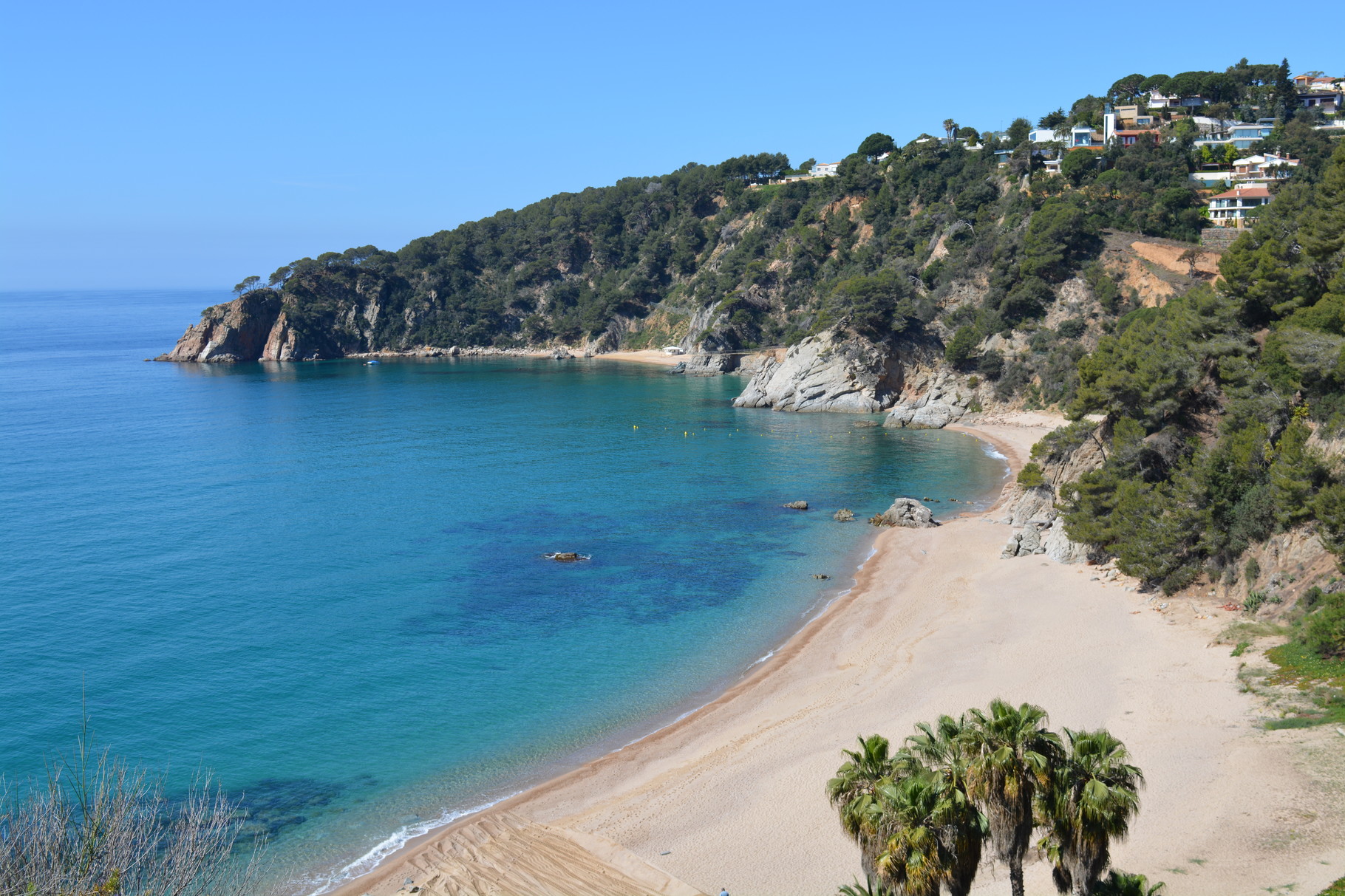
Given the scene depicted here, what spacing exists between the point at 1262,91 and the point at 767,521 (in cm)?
10046

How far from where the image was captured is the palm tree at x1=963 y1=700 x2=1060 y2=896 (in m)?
13.4

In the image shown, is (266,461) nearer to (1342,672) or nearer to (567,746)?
(567,746)

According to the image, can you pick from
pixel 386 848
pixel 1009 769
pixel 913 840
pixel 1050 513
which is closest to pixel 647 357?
pixel 1050 513

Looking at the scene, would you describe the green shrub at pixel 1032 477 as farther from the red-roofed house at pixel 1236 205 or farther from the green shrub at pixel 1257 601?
the red-roofed house at pixel 1236 205

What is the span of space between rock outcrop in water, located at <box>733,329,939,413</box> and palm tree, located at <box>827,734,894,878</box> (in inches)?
3128

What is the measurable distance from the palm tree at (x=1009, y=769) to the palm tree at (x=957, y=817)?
14 centimetres

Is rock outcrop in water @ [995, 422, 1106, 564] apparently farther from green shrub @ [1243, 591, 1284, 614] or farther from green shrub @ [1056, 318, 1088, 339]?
green shrub @ [1056, 318, 1088, 339]

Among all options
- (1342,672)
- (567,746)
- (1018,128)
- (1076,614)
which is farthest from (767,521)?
(1018,128)

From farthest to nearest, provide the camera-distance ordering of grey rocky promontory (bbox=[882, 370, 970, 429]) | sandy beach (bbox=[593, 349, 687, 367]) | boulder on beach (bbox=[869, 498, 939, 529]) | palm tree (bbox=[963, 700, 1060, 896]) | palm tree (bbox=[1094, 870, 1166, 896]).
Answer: sandy beach (bbox=[593, 349, 687, 367]), grey rocky promontory (bbox=[882, 370, 970, 429]), boulder on beach (bbox=[869, 498, 939, 529]), palm tree (bbox=[1094, 870, 1166, 896]), palm tree (bbox=[963, 700, 1060, 896])

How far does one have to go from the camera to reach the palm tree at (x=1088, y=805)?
1337 centimetres

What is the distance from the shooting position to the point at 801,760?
25.4m

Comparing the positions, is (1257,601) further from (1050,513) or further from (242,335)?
(242,335)

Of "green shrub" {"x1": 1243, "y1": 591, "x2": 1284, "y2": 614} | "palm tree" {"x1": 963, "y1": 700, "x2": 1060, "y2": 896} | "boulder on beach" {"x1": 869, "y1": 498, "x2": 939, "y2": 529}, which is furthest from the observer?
"boulder on beach" {"x1": 869, "y1": 498, "x2": 939, "y2": 529}

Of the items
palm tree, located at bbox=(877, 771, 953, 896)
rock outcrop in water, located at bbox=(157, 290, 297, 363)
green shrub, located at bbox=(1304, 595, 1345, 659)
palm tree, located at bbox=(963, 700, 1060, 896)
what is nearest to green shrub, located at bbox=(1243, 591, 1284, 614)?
green shrub, located at bbox=(1304, 595, 1345, 659)
